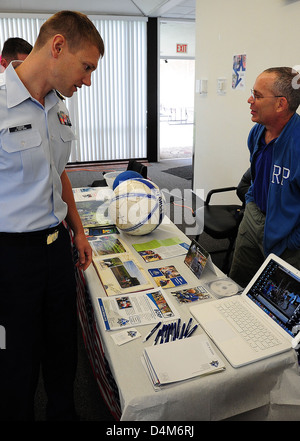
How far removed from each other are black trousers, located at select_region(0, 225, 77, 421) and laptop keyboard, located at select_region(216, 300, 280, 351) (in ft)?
1.93

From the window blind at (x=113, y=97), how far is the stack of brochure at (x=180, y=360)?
19.4 feet

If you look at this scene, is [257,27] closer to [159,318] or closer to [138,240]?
[138,240]

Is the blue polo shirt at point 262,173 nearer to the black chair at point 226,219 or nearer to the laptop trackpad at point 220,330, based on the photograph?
the black chair at point 226,219

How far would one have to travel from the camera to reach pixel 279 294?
4.07 feet

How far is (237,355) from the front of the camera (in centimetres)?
109

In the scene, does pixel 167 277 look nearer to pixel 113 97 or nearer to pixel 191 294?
pixel 191 294

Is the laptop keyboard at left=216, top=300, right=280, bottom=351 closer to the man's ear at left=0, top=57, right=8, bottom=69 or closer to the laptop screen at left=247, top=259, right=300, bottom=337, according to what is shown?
the laptop screen at left=247, top=259, right=300, bottom=337

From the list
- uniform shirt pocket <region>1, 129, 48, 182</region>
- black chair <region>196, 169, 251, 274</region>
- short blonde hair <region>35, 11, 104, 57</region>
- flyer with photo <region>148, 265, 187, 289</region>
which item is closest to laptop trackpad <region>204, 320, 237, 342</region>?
flyer with photo <region>148, 265, 187, 289</region>

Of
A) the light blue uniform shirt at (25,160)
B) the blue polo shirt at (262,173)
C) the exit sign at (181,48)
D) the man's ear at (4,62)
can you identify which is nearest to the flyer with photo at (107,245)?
the light blue uniform shirt at (25,160)

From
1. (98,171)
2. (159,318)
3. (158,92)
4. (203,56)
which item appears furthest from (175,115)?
(159,318)

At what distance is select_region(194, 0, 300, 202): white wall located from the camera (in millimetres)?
2857

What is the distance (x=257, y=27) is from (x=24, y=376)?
10.6 feet

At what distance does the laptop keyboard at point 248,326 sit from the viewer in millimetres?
1148
